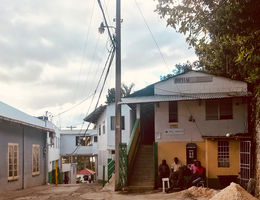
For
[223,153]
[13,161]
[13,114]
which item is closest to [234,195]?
[223,153]

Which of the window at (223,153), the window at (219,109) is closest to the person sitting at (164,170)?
the window at (223,153)

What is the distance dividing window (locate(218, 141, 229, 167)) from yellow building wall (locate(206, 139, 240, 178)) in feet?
0.47

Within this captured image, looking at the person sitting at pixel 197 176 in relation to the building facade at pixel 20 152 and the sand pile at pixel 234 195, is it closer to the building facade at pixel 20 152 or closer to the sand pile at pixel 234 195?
the sand pile at pixel 234 195

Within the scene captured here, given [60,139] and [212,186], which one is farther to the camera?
[60,139]

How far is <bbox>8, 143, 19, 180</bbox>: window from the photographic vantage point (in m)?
19.2

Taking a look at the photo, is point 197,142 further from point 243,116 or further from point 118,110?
point 118,110

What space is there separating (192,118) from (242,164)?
10.8ft

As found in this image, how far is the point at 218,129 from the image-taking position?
19.8 metres

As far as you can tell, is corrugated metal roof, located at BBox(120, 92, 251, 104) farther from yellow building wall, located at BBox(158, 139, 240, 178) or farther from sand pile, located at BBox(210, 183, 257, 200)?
sand pile, located at BBox(210, 183, 257, 200)

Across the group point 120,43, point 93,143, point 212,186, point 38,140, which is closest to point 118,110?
point 120,43

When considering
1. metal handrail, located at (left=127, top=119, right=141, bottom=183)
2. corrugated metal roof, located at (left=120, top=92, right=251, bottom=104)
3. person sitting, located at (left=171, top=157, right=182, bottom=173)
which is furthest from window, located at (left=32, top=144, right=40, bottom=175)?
person sitting, located at (left=171, top=157, right=182, bottom=173)

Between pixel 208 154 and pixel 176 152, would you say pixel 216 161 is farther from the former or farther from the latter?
pixel 176 152

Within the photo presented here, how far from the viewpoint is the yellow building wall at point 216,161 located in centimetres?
1884

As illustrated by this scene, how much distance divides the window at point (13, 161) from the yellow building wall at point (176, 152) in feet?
24.0
